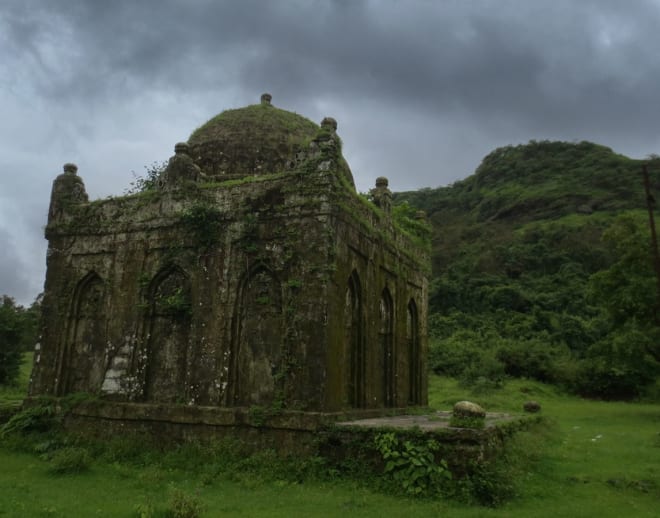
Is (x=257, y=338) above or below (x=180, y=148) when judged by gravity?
below

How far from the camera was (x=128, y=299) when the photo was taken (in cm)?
1441

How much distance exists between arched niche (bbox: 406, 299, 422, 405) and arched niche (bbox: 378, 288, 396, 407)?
165 centimetres

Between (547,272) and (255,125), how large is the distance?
148ft

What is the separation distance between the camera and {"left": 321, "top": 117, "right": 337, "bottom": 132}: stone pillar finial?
1336cm

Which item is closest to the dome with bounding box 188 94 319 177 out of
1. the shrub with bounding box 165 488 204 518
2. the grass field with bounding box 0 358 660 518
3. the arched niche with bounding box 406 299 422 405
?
the arched niche with bounding box 406 299 422 405

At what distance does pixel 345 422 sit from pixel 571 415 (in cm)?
1814

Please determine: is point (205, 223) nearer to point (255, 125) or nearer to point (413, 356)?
point (255, 125)

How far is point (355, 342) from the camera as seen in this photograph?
545 inches

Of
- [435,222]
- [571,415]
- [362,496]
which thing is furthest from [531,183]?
[362,496]

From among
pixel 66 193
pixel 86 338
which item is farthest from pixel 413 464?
pixel 66 193

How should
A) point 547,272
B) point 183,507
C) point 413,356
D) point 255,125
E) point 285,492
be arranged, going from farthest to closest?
point 547,272 → point 413,356 → point 255,125 → point 285,492 → point 183,507

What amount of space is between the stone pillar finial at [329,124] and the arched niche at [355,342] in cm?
334

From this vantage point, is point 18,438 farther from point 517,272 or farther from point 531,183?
point 531,183

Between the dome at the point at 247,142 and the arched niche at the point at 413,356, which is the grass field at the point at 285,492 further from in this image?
the dome at the point at 247,142
